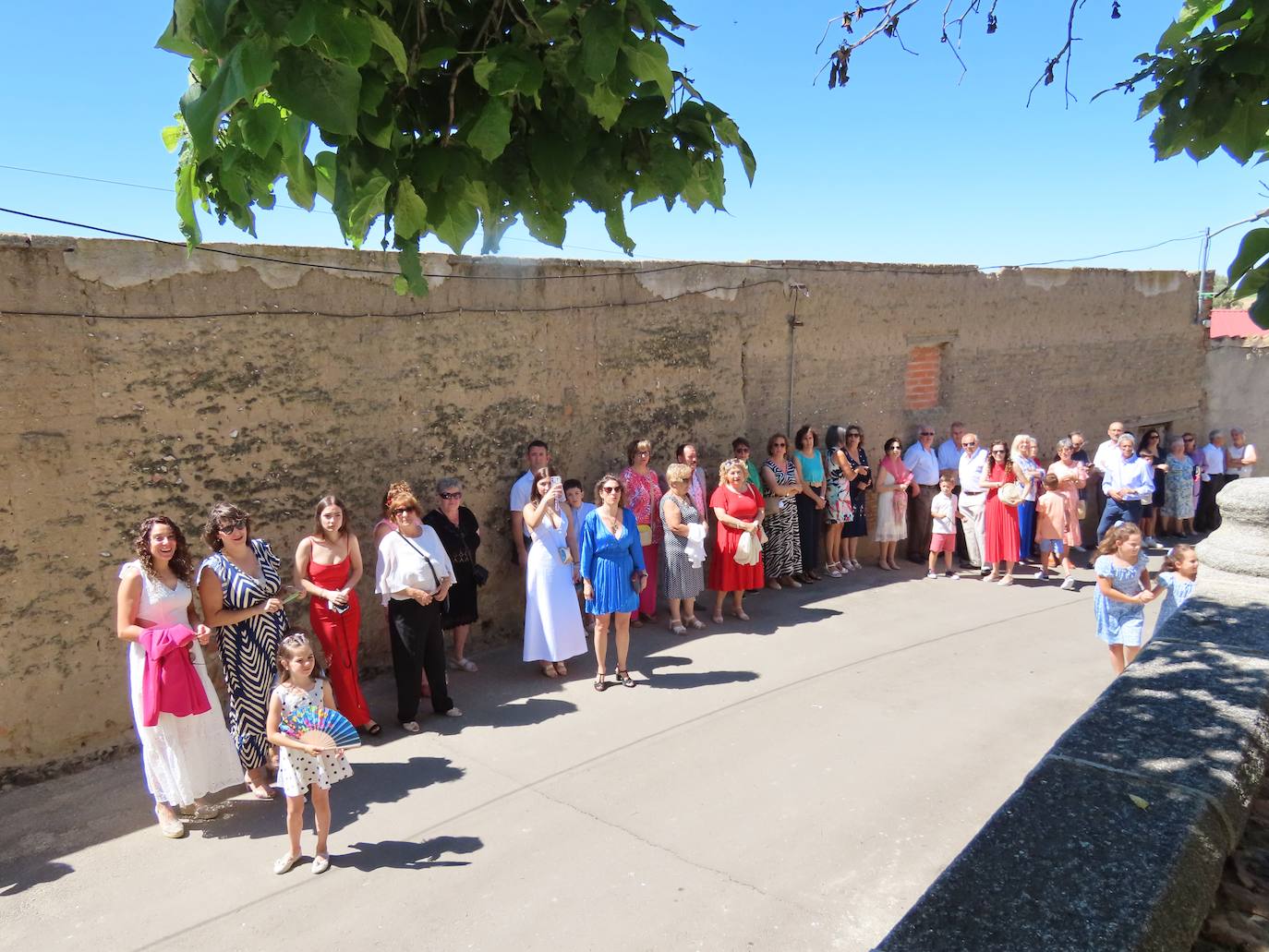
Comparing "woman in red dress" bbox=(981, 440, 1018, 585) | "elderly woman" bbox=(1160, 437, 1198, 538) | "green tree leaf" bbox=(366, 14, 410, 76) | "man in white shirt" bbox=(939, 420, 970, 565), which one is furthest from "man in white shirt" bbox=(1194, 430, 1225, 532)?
"green tree leaf" bbox=(366, 14, 410, 76)

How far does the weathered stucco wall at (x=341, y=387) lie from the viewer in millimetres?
5441

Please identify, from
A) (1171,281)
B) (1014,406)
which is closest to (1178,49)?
(1014,406)

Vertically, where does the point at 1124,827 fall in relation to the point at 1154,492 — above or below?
above

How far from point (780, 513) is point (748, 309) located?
2.19 metres

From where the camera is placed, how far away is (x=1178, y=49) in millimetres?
3256

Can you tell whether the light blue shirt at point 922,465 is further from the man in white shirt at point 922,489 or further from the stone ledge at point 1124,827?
the stone ledge at point 1124,827

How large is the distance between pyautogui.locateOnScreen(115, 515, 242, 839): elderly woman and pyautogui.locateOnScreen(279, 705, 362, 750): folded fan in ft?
2.65

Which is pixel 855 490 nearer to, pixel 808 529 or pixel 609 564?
pixel 808 529

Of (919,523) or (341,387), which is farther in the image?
(919,523)

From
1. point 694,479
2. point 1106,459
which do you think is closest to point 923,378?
point 1106,459

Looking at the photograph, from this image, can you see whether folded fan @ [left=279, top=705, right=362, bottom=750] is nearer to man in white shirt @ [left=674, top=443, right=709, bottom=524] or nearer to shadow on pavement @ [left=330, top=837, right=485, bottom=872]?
shadow on pavement @ [left=330, top=837, right=485, bottom=872]

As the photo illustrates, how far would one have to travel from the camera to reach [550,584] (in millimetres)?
7098

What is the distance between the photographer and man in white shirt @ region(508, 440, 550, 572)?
758cm

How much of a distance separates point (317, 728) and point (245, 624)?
1257mm
